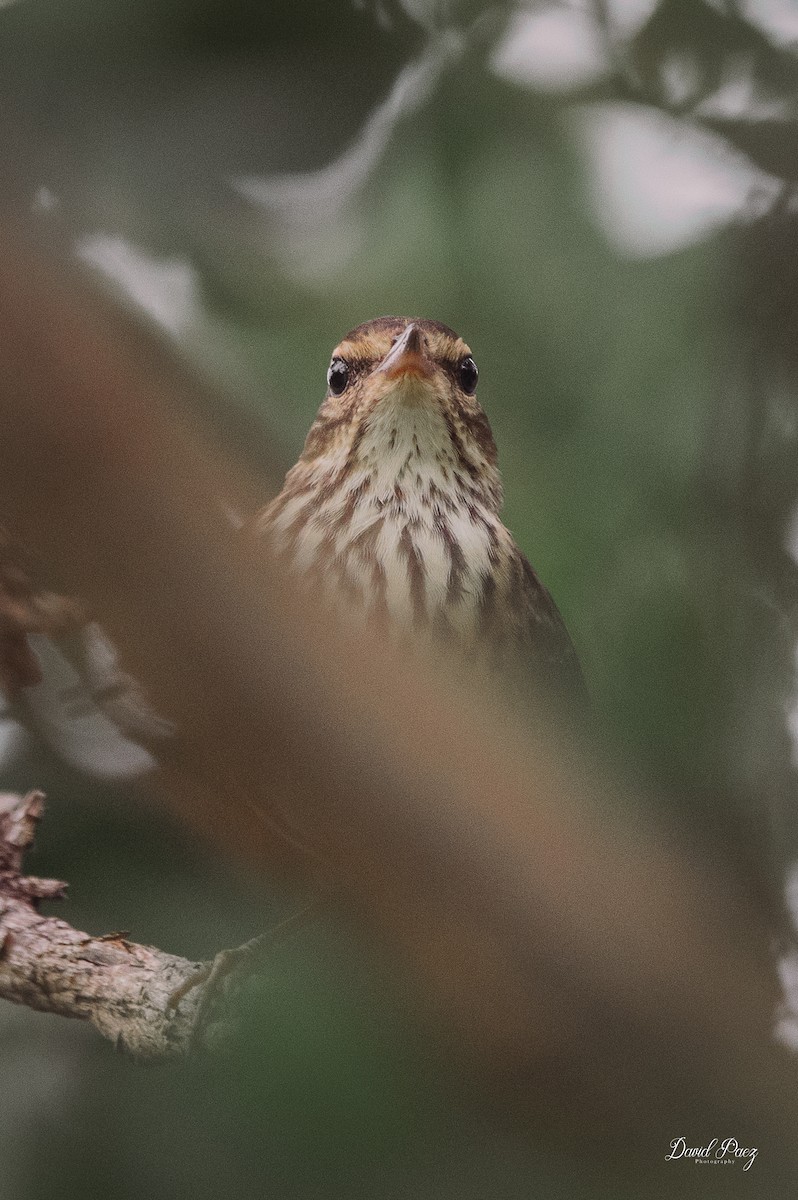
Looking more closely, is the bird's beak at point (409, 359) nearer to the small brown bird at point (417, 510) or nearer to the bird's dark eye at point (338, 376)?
the small brown bird at point (417, 510)

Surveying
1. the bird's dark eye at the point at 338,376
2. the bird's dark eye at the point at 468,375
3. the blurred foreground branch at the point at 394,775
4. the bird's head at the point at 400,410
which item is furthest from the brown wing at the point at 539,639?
the blurred foreground branch at the point at 394,775

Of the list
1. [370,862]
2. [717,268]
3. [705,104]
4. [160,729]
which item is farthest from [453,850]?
[705,104]

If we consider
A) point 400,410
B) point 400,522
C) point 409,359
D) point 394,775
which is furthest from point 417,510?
point 394,775

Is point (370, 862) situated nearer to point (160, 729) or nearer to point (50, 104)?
point (160, 729)

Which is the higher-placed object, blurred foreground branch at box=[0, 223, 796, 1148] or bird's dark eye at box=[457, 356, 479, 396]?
bird's dark eye at box=[457, 356, 479, 396]
